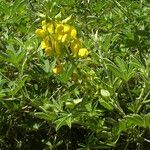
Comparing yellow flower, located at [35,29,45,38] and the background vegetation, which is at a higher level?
yellow flower, located at [35,29,45,38]

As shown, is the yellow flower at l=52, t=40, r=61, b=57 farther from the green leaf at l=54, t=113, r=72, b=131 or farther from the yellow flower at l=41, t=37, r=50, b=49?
the green leaf at l=54, t=113, r=72, b=131

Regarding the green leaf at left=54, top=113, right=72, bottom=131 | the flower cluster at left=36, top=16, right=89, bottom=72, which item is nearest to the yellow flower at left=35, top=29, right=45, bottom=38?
the flower cluster at left=36, top=16, right=89, bottom=72

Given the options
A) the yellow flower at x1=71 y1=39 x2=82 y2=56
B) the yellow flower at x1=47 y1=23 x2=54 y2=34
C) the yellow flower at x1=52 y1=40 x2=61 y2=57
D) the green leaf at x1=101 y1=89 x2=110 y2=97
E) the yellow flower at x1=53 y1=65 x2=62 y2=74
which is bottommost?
the green leaf at x1=101 y1=89 x2=110 y2=97

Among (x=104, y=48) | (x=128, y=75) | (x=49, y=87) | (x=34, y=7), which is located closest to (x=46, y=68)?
(x=49, y=87)

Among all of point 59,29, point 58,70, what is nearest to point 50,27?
point 59,29

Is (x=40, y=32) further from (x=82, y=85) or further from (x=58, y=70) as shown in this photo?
(x=82, y=85)

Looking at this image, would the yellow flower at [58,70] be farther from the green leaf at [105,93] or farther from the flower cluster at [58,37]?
the green leaf at [105,93]
